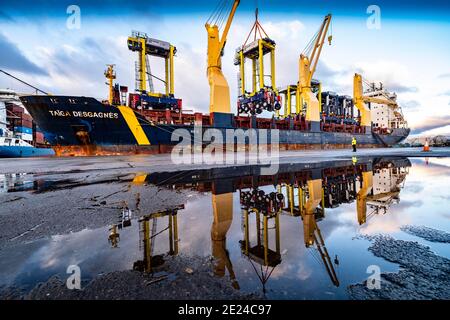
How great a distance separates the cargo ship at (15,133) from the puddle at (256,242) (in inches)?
831

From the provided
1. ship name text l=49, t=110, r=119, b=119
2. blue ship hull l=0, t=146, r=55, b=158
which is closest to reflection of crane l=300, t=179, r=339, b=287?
ship name text l=49, t=110, r=119, b=119

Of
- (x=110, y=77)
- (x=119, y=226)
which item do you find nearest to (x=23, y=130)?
(x=110, y=77)

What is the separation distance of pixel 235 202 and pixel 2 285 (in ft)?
6.47

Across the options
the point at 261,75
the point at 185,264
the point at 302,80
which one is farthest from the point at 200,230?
the point at 302,80

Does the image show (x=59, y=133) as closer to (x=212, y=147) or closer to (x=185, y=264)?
(x=212, y=147)

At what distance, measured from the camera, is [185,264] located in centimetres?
115

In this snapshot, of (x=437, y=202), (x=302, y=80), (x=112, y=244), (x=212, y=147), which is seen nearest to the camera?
(x=112, y=244)

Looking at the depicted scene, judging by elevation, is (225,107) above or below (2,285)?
above

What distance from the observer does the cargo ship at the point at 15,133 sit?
21.1m

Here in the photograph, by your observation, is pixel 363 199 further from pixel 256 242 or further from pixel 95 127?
pixel 95 127

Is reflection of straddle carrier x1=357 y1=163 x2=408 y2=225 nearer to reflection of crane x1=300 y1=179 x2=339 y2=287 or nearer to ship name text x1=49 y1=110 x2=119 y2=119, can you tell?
reflection of crane x1=300 y1=179 x2=339 y2=287

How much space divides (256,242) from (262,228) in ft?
1.02

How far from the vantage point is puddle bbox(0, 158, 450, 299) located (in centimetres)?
102
